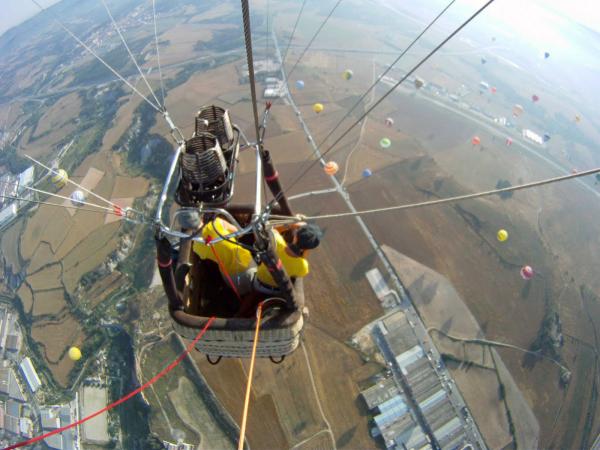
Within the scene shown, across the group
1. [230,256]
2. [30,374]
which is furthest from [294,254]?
[30,374]

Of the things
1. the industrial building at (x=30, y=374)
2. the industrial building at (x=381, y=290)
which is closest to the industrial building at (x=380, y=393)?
the industrial building at (x=381, y=290)

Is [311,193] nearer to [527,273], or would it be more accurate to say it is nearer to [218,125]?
[527,273]

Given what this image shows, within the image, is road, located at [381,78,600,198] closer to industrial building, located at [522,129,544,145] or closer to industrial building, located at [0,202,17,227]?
industrial building, located at [522,129,544,145]

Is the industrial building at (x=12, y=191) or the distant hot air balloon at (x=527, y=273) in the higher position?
the industrial building at (x=12, y=191)

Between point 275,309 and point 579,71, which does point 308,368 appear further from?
point 579,71

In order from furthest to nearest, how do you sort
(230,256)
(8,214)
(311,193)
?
(8,214), (311,193), (230,256)

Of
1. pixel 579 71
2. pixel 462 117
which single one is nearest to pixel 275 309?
pixel 462 117

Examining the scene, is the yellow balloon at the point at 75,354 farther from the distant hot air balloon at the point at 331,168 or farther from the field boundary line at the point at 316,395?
the distant hot air balloon at the point at 331,168
